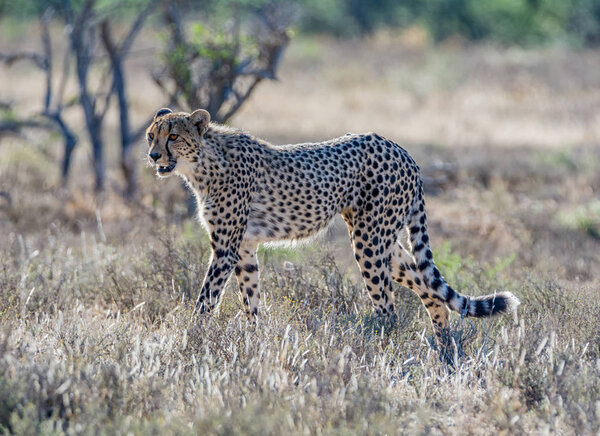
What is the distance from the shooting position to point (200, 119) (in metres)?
5.11

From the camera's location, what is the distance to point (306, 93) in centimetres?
2078

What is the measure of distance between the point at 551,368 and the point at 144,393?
Result: 1.71 m

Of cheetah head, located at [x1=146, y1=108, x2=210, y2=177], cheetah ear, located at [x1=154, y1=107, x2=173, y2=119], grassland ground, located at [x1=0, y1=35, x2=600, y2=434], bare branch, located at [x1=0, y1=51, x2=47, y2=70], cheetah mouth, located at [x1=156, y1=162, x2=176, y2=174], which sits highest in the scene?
bare branch, located at [x1=0, y1=51, x2=47, y2=70]

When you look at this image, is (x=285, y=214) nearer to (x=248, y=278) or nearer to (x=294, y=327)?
(x=248, y=278)

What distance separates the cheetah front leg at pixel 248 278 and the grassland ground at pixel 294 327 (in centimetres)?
13

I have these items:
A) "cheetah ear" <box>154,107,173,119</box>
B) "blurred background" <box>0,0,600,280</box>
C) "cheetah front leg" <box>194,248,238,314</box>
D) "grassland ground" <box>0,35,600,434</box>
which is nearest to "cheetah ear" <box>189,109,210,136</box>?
"cheetah ear" <box>154,107,173,119</box>

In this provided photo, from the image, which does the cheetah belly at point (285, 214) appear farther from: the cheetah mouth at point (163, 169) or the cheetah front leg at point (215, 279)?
the cheetah mouth at point (163, 169)

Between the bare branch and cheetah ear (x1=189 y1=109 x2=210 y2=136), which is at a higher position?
the bare branch

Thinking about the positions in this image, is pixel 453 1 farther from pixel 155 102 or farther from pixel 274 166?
pixel 274 166

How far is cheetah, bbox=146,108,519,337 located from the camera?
511 cm

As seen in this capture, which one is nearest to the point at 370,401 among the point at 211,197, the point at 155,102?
the point at 211,197

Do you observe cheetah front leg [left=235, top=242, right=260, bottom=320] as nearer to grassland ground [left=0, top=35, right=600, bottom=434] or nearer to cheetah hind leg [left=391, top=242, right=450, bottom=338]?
grassland ground [left=0, top=35, right=600, bottom=434]

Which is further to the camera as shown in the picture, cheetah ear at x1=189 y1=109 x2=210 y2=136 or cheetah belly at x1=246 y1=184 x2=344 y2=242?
cheetah belly at x1=246 y1=184 x2=344 y2=242

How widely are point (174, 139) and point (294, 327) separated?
49.3 inches
